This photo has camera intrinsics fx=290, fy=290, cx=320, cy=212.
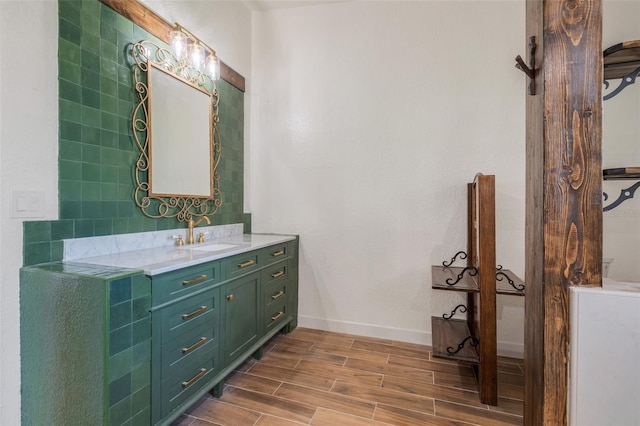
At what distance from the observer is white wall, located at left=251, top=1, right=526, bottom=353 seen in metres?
2.42

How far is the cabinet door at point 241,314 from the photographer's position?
6.25 feet

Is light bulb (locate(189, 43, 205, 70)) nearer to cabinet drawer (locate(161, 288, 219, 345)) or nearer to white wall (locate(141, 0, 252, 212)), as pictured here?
white wall (locate(141, 0, 252, 212))

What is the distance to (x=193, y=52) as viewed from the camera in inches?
86.3

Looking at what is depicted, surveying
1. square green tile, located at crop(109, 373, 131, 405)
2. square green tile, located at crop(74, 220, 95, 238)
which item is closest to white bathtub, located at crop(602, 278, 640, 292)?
square green tile, located at crop(109, 373, 131, 405)

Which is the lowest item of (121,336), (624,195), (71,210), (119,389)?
(119,389)

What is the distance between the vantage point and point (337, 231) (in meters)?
2.84

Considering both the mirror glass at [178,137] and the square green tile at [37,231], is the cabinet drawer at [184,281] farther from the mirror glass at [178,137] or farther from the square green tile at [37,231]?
the mirror glass at [178,137]

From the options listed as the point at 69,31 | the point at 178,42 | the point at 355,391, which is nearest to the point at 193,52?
the point at 178,42

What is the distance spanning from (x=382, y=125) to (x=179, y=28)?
1772 millimetres

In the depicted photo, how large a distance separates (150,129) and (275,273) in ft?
4.69

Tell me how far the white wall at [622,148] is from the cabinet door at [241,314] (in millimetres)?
2577

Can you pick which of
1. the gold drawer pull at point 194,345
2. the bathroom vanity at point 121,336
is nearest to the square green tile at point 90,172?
the bathroom vanity at point 121,336

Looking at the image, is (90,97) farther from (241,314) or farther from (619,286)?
(619,286)

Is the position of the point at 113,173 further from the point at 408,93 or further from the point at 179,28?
the point at 408,93
